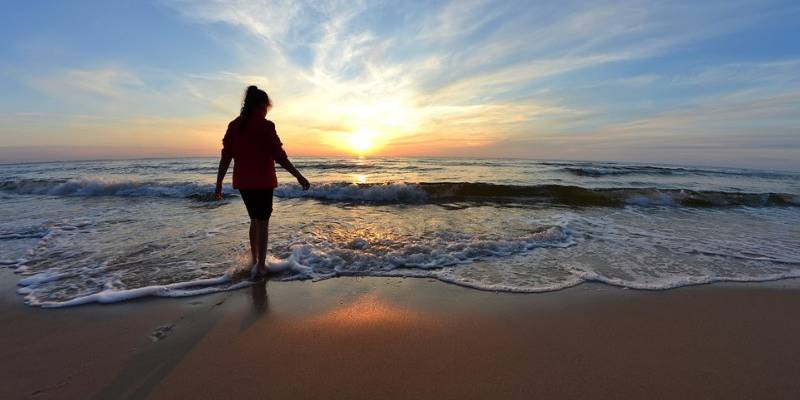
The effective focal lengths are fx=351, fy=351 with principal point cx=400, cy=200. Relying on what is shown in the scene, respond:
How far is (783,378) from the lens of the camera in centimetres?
202

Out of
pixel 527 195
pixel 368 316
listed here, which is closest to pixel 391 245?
pixel 368 316

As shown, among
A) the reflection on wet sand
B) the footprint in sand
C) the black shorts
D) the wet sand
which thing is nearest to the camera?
the wet sand

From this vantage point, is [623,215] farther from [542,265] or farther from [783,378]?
[783,378]

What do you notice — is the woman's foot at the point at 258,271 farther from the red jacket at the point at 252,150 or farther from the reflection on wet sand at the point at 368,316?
the reflection on wet sand at the point at 368,316

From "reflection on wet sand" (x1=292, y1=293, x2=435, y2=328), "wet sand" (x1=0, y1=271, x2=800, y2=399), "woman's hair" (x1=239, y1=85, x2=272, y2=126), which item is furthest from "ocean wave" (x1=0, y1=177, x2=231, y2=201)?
"reflection on wet sand" (x1=292, y1=293, x2=435, y2=328)

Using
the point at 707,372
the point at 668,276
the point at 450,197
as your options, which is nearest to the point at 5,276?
the point at 707,372

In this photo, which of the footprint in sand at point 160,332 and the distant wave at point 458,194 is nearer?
the footprint in sand at point 160,332

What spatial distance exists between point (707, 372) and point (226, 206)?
8.82 m

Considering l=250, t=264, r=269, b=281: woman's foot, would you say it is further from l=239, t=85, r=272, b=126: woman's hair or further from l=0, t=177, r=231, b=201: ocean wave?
l=0, t=177, r=231, b=201: ocean wave

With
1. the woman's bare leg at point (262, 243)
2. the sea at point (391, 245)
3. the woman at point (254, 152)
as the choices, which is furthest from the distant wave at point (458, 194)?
the woman at point (254, 152)

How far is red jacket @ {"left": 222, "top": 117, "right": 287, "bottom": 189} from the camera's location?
3459mm

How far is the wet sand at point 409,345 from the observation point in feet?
6.33

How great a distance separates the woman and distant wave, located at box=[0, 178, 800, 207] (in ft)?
20.9

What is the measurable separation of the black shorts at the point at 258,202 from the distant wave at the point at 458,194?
247 inches
